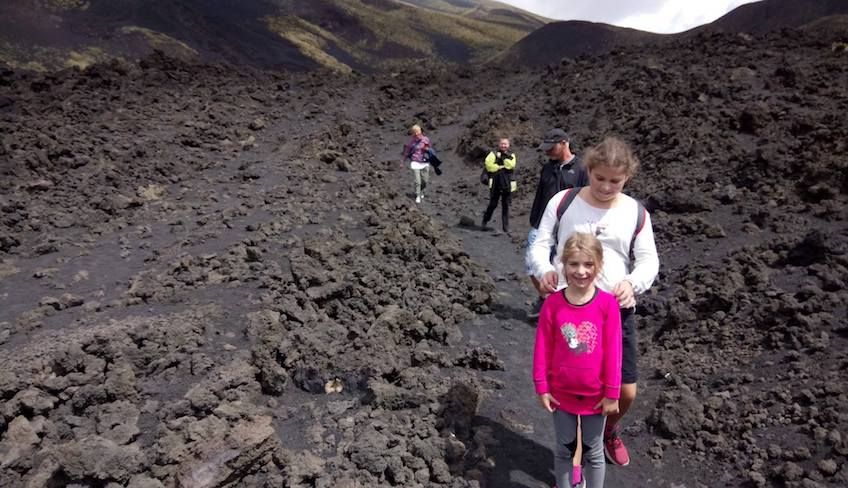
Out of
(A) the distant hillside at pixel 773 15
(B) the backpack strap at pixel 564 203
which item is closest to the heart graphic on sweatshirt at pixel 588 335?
(B) the backpack strap at pixel 564 203

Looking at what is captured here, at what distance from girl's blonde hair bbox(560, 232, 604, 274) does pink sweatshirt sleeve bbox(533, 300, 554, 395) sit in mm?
276

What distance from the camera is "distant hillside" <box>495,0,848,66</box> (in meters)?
28.9

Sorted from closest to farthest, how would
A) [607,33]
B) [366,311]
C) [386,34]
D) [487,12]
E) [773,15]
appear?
[366,311] < [773,15] < [607,33] < [386,34] < [487,12]

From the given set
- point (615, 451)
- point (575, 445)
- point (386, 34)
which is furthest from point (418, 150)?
point (386, 34)

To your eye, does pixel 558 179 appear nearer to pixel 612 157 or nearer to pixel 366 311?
pixel 366 311

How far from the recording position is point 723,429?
367 cm

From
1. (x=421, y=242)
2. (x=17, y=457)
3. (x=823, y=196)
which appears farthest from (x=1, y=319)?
(x=823, y=196)

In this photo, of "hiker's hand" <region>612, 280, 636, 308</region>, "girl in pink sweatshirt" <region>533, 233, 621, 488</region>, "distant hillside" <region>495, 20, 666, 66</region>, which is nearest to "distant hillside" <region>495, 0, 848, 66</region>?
"distant hillside" <region>495, 20, 666, 66</region>

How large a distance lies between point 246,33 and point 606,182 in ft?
109

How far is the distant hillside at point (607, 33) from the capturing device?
94.7ft

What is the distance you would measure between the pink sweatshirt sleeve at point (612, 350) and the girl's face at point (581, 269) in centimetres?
16

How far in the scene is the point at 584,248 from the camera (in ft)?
7.63

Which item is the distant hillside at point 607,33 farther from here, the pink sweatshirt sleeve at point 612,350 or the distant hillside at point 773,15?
the pink sweatshirt sleeve at point 612,350

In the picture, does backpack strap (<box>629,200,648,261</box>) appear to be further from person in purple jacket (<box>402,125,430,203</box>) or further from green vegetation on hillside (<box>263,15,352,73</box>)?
green vegetation on hillside (<box>263,15,352,73</box>)
